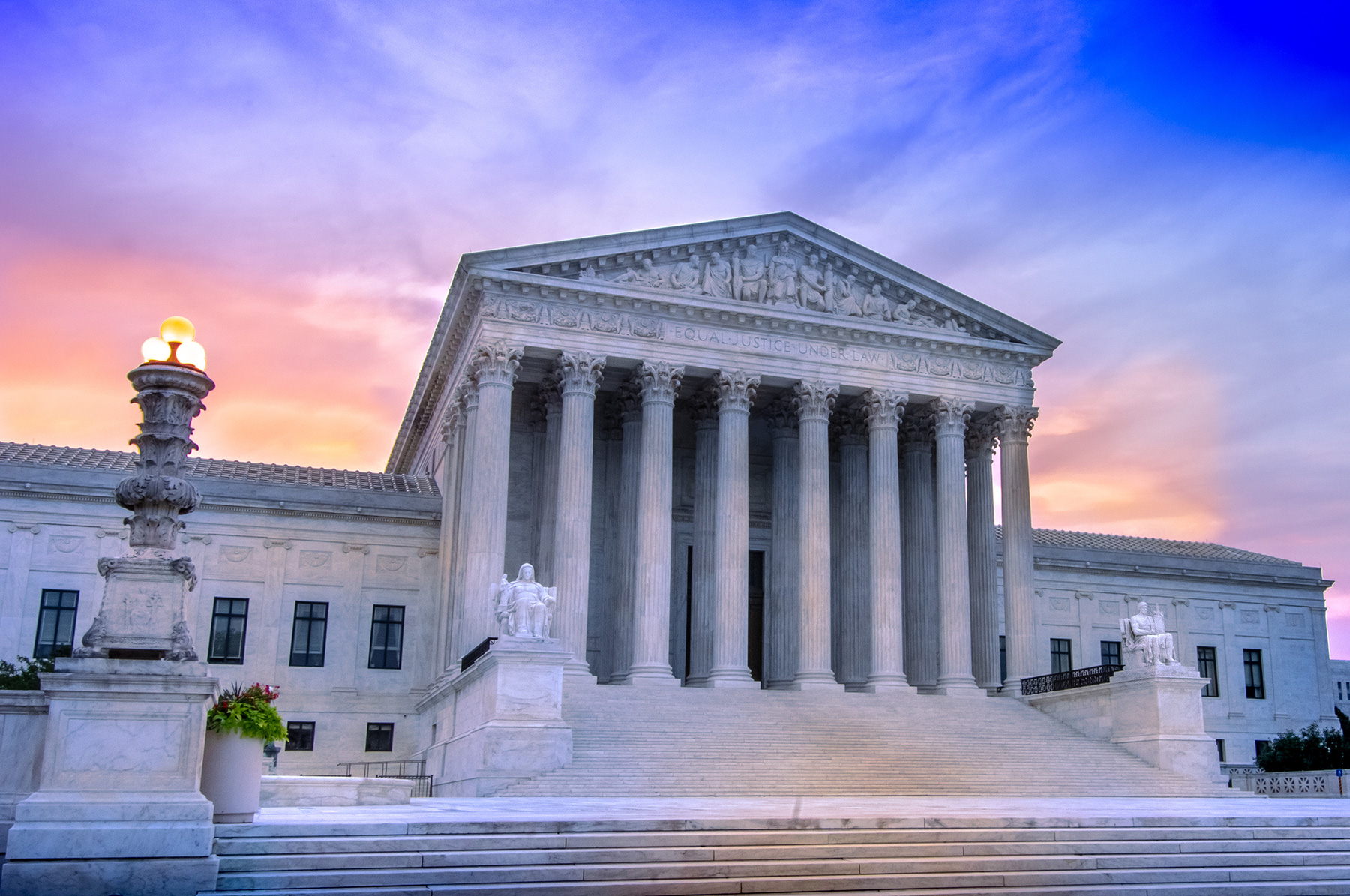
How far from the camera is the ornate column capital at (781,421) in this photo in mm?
44406

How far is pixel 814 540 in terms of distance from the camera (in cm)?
4053

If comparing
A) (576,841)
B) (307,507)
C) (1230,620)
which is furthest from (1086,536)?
(576,841)

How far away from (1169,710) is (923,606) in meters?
12.0

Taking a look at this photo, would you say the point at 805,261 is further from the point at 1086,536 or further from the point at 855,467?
the point at 1086,536

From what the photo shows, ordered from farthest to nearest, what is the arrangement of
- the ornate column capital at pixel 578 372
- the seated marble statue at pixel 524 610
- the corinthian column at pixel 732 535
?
the ornate column capital at pixel 578 372, the corinthian column at pixel 732 535, the seated marble statue at pixel 524 610

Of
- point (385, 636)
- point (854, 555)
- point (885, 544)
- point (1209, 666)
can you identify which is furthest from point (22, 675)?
point (1209, 666)

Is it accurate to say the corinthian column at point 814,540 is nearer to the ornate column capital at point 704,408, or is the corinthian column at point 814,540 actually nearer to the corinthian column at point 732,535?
the corinthian column at point 732,535

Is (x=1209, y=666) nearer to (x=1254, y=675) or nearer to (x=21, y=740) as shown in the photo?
(x=1254, y=675)

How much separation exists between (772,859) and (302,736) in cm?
2992

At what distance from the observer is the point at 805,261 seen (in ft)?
141

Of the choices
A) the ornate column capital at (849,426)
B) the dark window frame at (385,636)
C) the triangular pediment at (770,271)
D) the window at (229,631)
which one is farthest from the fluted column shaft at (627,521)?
the window at (229,631)

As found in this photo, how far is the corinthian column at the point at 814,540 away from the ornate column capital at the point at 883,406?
1.33 metres

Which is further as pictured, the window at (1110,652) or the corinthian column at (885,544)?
the window at (1110,652)

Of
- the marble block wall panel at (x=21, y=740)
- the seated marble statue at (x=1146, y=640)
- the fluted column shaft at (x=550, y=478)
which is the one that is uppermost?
the fluted column shaft at (x=550, y=478)
